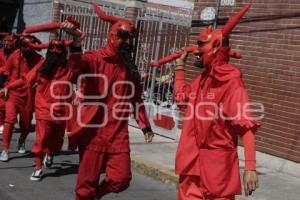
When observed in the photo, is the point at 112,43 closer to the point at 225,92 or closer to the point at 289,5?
the point at 225,92

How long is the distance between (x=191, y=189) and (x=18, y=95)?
15.0 ft

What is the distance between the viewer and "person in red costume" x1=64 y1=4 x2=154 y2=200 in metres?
5.39

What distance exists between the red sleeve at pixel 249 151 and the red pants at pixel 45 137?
152 inches

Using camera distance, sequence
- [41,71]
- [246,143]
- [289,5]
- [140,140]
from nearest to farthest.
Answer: [246,143], [41,71], [289,5], [140,140]

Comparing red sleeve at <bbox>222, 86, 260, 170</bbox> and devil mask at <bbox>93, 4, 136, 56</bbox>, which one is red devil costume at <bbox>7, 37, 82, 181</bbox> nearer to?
devil mask at <bbox>93, 4, 136, 56</bbox>

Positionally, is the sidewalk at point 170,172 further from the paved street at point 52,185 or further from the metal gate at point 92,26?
the metal gate at point 92,26

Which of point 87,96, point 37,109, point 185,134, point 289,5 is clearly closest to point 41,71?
point 37,109

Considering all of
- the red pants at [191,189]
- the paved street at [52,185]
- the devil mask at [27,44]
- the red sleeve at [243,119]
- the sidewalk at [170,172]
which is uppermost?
the devil mask at [27,44]

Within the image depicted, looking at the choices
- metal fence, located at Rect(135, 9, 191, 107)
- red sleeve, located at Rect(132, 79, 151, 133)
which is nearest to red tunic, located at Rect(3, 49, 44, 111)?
red sleeve, located at Rect(132, 79, 151, 133)

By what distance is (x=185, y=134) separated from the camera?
480 centimetres

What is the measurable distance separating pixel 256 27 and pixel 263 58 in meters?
0.55

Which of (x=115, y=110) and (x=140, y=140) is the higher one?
(x=115, y=110)

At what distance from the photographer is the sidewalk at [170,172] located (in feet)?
24.7

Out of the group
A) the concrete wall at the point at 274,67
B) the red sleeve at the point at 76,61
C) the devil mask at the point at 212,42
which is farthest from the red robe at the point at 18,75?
the devil mask at the point at 212,42
